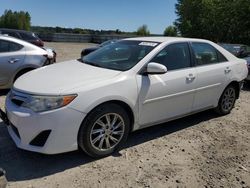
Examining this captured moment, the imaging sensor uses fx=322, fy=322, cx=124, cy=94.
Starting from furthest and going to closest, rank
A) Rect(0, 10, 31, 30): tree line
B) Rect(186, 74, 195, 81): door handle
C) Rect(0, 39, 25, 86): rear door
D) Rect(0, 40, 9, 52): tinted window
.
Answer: Rect(0, 10, 31, 30): tree line → Rect(0, 40, 9, 52): tinted window → Rect(0, 39, 25, 86): rear door → Rect(186, 74, 195, 81): door handle

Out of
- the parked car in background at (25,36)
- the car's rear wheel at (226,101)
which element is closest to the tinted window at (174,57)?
the car's rear wheel at (226,101)

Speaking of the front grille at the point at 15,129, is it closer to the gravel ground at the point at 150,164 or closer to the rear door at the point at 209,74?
the gravel ground at the point at 150,164

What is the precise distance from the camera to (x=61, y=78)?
13.6ft

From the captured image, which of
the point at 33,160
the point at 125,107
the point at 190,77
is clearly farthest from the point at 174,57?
the point at 33,160

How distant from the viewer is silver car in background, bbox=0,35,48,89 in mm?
6945

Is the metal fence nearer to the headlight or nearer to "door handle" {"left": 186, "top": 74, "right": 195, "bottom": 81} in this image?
"door handle" {"left": 186, "top": 74, "right": 195, "bottom": 81}

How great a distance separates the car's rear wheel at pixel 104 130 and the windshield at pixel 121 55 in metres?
0.69

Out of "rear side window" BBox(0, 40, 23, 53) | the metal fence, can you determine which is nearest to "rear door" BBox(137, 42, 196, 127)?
"rear side window" BBox(0, 40, 23, 53)

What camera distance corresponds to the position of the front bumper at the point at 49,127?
3611mm

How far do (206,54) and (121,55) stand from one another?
1.62m

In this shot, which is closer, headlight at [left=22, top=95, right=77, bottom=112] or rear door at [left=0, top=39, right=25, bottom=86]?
headlight at [left=22, top=95, right=77, bottom=112]

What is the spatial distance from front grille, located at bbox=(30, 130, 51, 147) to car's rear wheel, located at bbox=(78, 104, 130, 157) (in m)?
0.40

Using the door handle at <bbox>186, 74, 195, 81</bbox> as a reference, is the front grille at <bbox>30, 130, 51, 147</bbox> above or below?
below

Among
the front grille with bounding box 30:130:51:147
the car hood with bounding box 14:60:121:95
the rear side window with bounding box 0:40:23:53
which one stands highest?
the rear side window with bounding box 0:40:23:53
